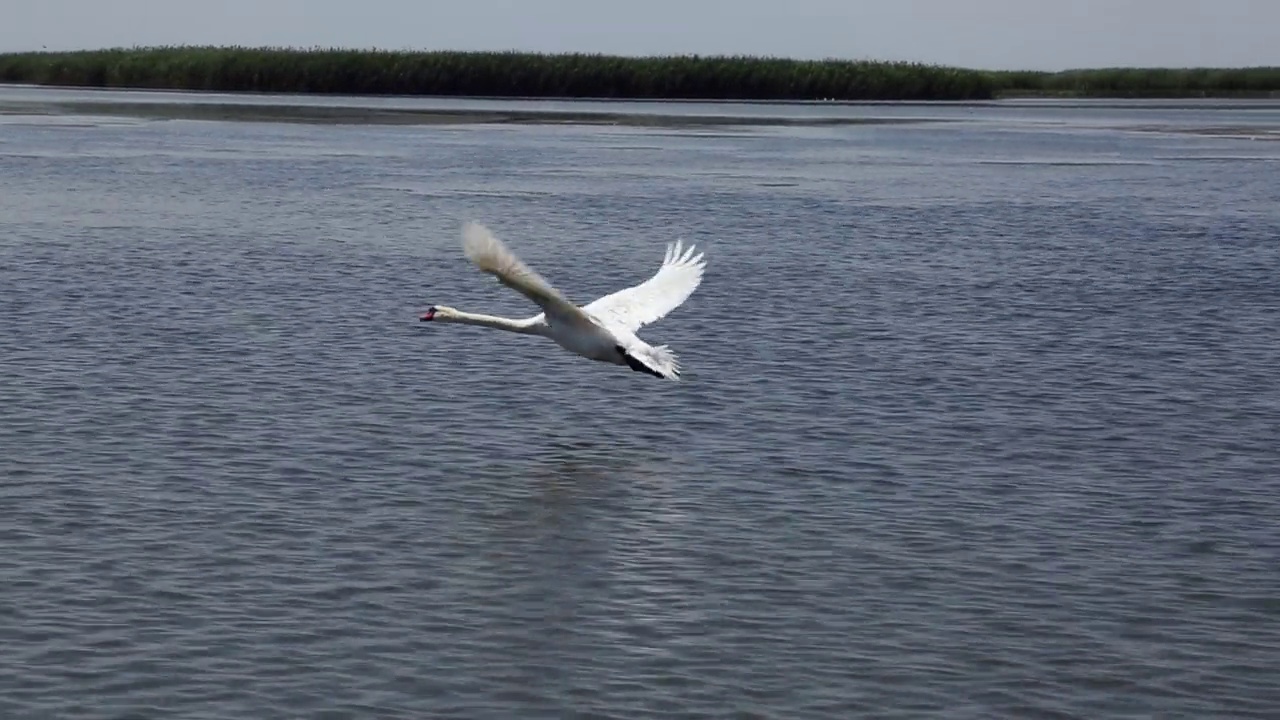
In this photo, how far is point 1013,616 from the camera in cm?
1159

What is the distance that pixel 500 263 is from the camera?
45.7 feet

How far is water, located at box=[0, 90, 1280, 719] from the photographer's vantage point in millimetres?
10547

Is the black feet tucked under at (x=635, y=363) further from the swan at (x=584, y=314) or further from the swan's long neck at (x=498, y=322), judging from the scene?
the swan's long neck at (x=498, y=322)

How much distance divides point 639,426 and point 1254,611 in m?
6.15

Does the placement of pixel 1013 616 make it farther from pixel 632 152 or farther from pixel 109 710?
pixel 632 152

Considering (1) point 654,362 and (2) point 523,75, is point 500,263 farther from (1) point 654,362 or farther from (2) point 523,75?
(2) point 523,75

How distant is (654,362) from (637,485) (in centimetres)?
145

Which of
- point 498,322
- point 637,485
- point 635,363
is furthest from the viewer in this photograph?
point 498,322

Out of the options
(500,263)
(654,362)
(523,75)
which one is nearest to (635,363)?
(654,362)

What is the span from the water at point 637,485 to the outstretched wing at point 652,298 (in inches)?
32.2

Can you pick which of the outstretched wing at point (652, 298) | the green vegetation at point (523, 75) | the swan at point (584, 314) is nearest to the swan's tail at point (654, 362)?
the swan at point (584, 314)

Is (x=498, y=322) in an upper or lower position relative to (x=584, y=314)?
lower

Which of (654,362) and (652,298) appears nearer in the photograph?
(654,362)

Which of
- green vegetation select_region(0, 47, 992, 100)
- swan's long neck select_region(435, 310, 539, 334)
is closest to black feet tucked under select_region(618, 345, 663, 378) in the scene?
swan's long neck select_region(435, 310, 539, 334)
